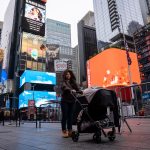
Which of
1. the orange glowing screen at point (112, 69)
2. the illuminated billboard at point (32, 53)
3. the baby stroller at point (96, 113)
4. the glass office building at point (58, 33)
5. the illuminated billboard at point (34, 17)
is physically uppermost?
the glass office building at point (58, 33)

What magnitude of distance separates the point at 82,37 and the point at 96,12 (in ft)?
52.1

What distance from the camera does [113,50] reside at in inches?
2143

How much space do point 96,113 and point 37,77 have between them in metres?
61.0

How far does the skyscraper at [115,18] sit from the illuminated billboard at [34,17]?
38619 millimetres

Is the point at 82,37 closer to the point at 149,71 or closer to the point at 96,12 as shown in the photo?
the point at 96,12

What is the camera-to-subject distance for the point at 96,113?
3982 millimetres

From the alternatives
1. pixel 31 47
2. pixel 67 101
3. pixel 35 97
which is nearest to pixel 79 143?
pixel 67 101

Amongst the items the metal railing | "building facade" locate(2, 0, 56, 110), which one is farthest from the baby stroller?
"building facade" locate(2, 0, 56, 110)

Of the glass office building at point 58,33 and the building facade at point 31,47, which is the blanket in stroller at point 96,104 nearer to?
the building facade at point 31,47

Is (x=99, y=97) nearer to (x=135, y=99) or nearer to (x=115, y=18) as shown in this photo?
(x=135, y=99)

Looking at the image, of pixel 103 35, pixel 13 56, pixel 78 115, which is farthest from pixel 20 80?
pixel 78 115

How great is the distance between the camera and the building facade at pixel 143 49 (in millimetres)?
87831

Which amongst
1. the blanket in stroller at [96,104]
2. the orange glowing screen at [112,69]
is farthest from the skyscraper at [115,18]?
the blanket in stroller at [96,104]

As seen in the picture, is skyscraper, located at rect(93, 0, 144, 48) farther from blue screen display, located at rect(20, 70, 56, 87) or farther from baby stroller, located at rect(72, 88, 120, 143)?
baby stroller, located at rect(72, 88, 120, 143)
